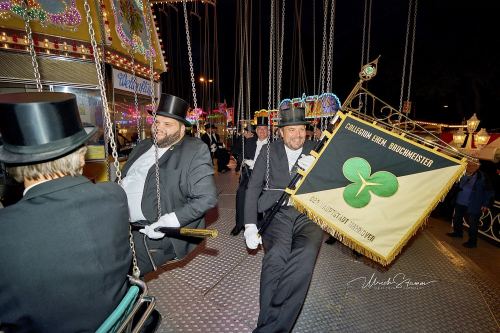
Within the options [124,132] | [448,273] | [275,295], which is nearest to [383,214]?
[275,295]

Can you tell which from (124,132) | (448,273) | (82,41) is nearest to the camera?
(448,273)

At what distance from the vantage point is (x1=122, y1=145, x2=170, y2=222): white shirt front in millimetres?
2607

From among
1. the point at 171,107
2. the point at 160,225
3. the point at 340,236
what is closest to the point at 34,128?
the point at 160,225

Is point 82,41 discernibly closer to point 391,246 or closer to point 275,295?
point 275,295

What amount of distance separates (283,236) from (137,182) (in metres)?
1.54

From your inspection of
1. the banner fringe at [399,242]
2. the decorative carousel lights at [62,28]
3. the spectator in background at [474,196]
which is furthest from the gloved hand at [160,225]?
the spectator in background at [474,196]

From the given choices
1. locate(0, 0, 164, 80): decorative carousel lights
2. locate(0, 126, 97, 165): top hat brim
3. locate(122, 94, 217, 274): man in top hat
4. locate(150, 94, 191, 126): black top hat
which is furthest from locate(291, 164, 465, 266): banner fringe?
locate(0, 0, 164, 80): decorative carousel lights

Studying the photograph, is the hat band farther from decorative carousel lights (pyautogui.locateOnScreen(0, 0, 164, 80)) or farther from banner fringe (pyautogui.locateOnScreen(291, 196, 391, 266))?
decorative carousel lights (pyautogui.locateOnScreen(0, 0, 164, 80))

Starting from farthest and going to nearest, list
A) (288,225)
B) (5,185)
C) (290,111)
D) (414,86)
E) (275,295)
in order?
(414,86) < (5,185) < (290,111) < (288,225) < (275,295)

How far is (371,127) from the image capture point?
2.57 metres

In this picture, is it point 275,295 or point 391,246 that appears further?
point 391,246

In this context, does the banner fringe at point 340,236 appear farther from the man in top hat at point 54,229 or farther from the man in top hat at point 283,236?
the man in top hat at point 54,229

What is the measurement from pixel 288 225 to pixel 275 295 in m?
0.81

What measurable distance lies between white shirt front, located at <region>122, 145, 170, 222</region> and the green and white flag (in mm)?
1447
